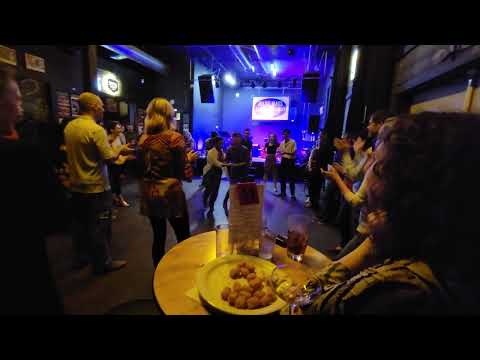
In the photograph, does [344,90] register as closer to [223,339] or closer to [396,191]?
[396,191]

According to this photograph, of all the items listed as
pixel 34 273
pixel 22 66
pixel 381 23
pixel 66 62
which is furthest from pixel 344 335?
pixel 66 62

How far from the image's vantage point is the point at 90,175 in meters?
1.81

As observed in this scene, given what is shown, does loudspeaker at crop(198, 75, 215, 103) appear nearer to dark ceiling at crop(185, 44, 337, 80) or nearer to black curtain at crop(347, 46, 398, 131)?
dark ceiling at crop(185, 44, 337, 80)

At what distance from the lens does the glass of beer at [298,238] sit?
1.06 meters

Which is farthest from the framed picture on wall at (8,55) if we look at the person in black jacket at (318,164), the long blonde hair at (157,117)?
the person in black jacket at (318,164)

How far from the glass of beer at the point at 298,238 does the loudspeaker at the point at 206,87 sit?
699 centimetres

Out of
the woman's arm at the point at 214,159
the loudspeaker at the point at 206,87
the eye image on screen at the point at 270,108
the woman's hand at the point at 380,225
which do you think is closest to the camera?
the woman's hand at the point at 380,225

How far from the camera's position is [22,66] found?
3188 millimetres

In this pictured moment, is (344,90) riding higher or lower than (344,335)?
higher

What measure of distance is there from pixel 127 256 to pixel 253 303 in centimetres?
211

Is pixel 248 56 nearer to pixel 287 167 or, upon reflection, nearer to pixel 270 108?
pixel 270 108

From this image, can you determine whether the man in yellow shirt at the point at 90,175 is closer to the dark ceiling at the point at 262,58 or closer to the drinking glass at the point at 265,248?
the drinking glass at the point at 265,248

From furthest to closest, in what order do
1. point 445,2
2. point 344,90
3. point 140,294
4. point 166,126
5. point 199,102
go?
point 199,102
point 344,90
point 140,294
point 166,126
point 445,2

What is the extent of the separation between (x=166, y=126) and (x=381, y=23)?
140cm
